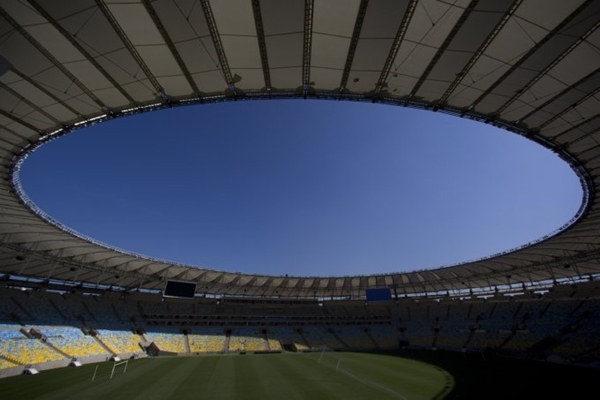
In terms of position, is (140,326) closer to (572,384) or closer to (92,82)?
(92,82)

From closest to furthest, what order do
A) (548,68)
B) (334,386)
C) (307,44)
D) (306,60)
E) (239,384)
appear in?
1. (307,44)
2. (548,68)
3. (306,60)
4. (334,386)
5. (239,384)

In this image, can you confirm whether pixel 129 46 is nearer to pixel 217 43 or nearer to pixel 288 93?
pixel 217 43

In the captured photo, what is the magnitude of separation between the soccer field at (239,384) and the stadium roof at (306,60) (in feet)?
50.2

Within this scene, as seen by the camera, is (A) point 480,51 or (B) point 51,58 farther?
(A) point 480,51

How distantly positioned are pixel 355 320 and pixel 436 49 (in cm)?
5916

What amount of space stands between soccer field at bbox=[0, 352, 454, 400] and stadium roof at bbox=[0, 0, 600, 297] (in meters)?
15.3

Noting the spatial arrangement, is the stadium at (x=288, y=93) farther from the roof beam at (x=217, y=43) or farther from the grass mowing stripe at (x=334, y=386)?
the grass mowing stripe at (x=334, y=386)

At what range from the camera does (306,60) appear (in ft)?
41.2

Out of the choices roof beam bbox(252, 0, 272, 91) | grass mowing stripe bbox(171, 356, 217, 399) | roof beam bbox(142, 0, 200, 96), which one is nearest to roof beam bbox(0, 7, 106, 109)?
roof beam bbox(142, 0, 200, 96)

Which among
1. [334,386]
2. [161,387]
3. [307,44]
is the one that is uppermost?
[307,44]

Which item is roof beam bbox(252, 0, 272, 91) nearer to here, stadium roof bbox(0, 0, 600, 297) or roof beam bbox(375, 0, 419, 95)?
stadium roof bbox(0, 0, 600, 297)

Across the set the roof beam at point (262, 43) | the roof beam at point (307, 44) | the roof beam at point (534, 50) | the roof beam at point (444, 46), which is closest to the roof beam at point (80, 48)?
the roof beam at point (262, 43)

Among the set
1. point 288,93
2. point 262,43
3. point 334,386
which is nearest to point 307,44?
point 262,43

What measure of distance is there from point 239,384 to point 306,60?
21285 millimetres
